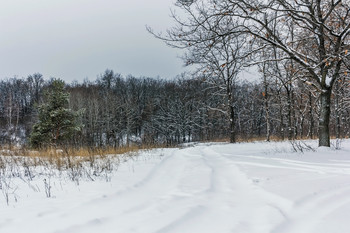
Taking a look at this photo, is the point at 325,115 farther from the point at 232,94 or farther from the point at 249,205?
the point at 232,94

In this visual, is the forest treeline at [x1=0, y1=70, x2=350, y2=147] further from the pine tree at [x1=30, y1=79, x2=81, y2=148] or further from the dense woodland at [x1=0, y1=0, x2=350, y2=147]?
the pine tree at [x1=30, y1=79, x2=81, y2=148]

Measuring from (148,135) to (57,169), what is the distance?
7.84 metres

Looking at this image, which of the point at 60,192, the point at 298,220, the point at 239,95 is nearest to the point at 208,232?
the point at 298,220

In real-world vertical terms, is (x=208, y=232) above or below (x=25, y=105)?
below

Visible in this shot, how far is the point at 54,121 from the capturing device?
19.5 m

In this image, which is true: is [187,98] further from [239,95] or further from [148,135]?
[148,135]

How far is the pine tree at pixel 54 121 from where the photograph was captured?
1898 centimetres

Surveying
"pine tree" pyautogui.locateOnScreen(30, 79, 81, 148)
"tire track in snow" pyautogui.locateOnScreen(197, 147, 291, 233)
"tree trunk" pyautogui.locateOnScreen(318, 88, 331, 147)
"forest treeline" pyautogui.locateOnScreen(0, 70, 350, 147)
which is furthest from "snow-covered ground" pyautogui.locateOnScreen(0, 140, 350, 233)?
"forest treeline" pyautogui.locateOnScreen(0, 70, 350, 147)

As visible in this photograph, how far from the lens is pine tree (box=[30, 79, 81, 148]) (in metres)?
19.0

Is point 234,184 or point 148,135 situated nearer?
point 234,184

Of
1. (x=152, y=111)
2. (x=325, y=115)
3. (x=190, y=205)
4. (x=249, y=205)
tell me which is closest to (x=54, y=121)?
(x=325, y=115)

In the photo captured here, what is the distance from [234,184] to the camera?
3.71 m

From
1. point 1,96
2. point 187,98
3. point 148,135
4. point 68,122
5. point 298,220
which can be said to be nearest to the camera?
point 298,220

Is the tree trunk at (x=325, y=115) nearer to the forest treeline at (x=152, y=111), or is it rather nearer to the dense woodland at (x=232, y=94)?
the dense woodland at (x=232, y=94)
